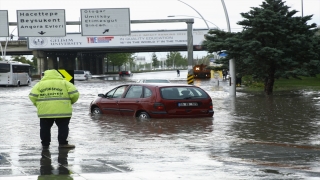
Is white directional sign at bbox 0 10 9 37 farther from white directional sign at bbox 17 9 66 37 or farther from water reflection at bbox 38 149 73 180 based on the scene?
water reflection at bbox 38 149 73 180

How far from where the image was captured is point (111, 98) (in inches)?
793

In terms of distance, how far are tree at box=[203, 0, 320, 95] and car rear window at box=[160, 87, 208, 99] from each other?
56.2 ft

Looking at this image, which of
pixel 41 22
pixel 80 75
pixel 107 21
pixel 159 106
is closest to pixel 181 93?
Answer: pixel 159 106

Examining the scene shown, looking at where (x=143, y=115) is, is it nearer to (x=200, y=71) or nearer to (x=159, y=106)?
(x=159, y=106)

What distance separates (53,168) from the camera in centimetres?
870

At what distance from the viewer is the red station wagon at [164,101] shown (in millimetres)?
18125

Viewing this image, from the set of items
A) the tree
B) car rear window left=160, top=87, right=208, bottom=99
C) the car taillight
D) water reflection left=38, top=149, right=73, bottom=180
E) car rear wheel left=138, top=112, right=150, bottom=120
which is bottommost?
car rear wheel left=138, top=112, right=150, bottom=120

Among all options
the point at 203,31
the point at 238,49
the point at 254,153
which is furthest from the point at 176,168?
the point at 203,31

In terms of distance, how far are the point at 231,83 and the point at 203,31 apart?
146ft

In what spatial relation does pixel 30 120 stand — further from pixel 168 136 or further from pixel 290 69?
pixel 290 69

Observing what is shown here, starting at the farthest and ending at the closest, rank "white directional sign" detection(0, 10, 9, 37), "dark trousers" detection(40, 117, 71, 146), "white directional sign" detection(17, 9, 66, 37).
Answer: "white directional sign" detection(17, 9, 66, 37) → "white directional sign" detection(0, 10, 9, 37) → "dark trousers" detection(40, 117, 71, 146)

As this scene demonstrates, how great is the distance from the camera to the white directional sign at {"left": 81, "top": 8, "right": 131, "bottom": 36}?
38.4 metres

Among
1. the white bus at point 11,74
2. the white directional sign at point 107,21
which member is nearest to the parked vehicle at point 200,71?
the white bus at point 11,74

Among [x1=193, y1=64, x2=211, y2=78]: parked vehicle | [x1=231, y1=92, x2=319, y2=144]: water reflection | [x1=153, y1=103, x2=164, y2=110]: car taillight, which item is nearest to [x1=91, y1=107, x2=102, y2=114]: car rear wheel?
[x1=153, y1=103, x2=164, y2=110]: car taillight
